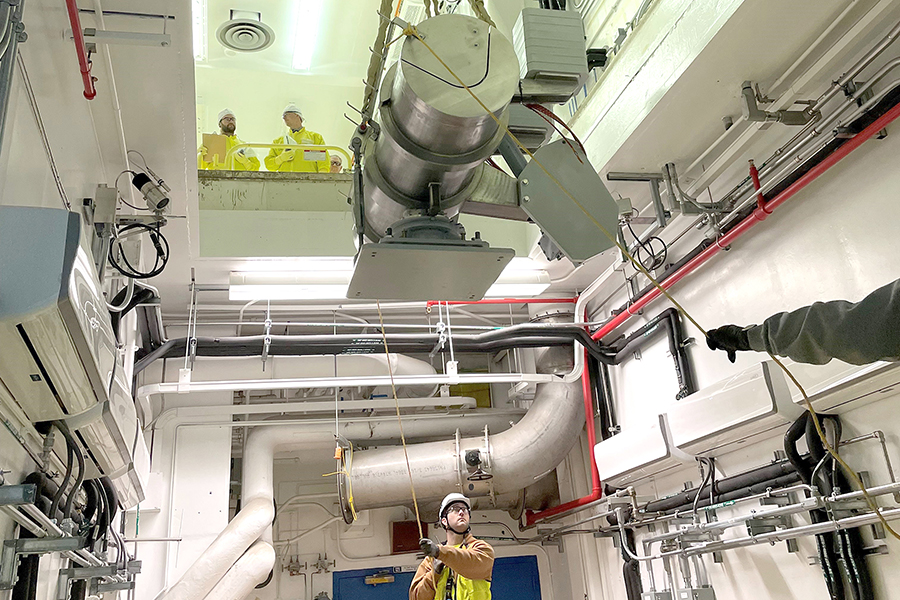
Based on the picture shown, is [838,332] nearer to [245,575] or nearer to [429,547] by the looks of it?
[429,547]

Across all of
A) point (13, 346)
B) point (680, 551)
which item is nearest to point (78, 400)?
point (13, 346)

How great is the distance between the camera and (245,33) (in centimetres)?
557

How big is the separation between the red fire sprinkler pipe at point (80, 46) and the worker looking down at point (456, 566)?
1.85 metres

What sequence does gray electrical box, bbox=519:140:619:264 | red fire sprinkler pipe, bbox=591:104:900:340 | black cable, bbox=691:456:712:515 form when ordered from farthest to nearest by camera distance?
1. black cable, bbox=691:456:712:515
2. red fire sprinkler pipe, bbox=591:104:900:340
3. gray electrical box, bbox=519:140:619:264

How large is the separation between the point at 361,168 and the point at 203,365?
3212mm

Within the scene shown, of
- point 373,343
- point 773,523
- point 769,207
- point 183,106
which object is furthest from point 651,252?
point 183,106

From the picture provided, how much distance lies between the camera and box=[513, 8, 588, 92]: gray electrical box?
2.17 meters

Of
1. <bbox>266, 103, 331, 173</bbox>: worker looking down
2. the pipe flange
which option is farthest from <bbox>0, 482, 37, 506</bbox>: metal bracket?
<bbox>266, 103, 331, 173</bbox>: worker looking down

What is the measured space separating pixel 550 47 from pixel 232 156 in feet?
12.9

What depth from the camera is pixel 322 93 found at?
6559mm

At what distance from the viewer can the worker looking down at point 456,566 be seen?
266 cm

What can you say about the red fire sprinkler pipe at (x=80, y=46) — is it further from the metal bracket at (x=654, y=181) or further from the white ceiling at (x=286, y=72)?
the white ceiling at (x=286, y=72)

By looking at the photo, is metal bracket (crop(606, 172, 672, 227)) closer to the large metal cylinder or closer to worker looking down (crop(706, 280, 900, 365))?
the large metal cylinder

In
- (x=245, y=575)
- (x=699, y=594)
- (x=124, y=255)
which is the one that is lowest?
(x=699, y=594)
